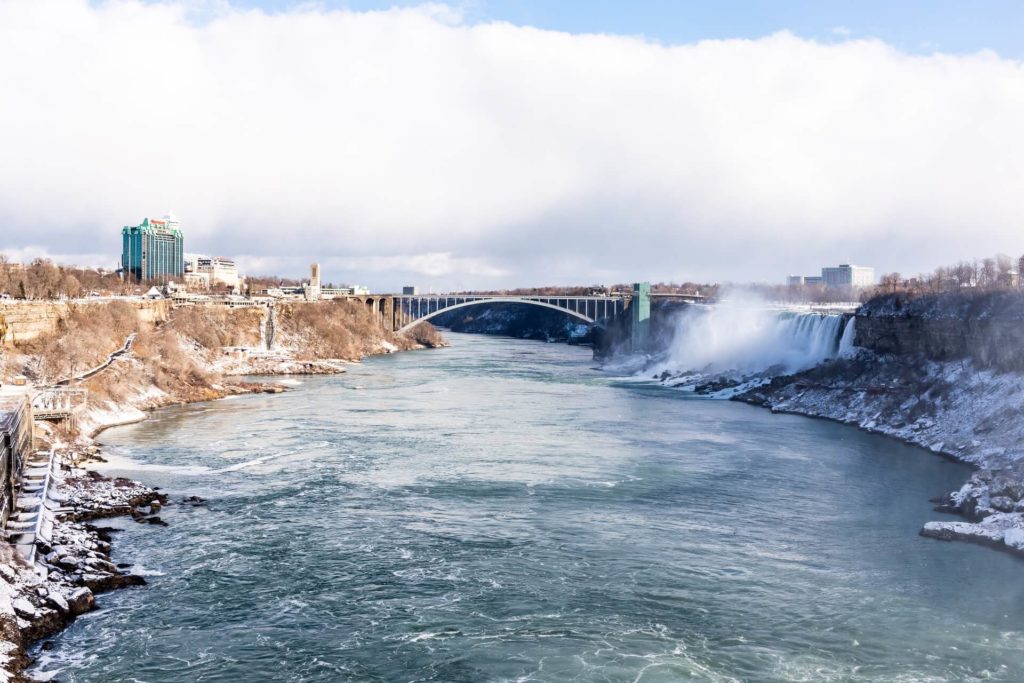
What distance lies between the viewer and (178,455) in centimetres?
3322

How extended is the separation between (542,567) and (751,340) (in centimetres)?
5122

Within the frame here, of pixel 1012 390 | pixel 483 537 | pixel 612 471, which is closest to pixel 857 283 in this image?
pixel 1012 390

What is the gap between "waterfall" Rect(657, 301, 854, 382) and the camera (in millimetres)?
57031

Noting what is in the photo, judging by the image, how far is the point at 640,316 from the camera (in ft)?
296

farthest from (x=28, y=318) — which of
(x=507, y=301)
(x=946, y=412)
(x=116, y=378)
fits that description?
(x=507, y=301)

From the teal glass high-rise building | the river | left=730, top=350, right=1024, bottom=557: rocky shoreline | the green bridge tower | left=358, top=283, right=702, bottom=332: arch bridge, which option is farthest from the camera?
the teal glass high-rise building

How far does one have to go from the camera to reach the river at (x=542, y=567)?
52.4 feet

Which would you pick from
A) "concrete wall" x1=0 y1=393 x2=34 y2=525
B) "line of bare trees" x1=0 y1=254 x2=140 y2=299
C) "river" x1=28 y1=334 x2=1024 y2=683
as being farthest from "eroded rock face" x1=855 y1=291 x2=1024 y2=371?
"line of bare trees" x1=0 y1=254 x2=140 y2=299

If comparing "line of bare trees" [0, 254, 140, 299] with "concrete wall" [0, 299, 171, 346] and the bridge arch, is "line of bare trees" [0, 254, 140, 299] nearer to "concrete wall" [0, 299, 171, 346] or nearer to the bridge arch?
"concrete wall" [0, 299, 171, 346]


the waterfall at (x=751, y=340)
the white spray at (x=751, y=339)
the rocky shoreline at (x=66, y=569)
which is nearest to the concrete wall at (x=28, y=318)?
the rocky shoreline at (x=66, y=569)

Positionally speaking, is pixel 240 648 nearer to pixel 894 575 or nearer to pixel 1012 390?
pixel 894 575

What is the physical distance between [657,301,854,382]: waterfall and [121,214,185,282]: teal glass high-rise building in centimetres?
12199

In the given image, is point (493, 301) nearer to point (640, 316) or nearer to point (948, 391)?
point (640, 316)

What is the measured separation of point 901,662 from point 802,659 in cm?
173
